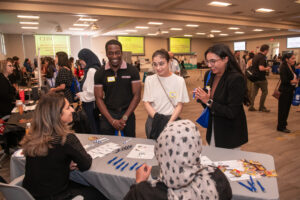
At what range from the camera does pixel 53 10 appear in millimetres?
7293

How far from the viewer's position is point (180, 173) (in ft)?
2.72

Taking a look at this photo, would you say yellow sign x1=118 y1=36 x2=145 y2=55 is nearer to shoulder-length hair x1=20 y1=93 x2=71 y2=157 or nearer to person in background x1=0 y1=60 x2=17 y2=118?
person in background x1=0 y1=60 x2=17 y2=118

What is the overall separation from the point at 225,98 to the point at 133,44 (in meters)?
17.2

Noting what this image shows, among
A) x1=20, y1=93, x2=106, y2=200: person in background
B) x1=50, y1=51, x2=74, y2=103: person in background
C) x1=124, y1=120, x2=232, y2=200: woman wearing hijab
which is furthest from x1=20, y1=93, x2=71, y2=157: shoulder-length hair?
x1=50, y1=51, x2=74, y2=103: person in background

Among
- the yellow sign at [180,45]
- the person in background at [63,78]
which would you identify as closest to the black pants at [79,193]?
the person in background at [63,78]

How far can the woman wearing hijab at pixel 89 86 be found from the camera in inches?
119

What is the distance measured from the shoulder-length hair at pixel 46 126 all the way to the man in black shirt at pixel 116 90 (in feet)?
3.32

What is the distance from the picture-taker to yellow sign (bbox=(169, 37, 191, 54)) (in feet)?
66.1

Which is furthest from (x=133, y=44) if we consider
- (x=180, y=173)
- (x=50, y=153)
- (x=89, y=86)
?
(x=180, y=173)

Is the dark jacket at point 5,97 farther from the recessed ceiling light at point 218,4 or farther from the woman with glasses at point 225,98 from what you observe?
the recessed ceiling light at point 218,4

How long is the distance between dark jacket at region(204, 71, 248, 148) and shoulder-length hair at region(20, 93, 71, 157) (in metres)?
1.20

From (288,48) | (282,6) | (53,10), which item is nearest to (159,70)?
(53,10)

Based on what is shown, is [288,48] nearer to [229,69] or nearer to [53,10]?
[53,10]

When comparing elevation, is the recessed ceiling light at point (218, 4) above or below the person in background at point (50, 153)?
above
